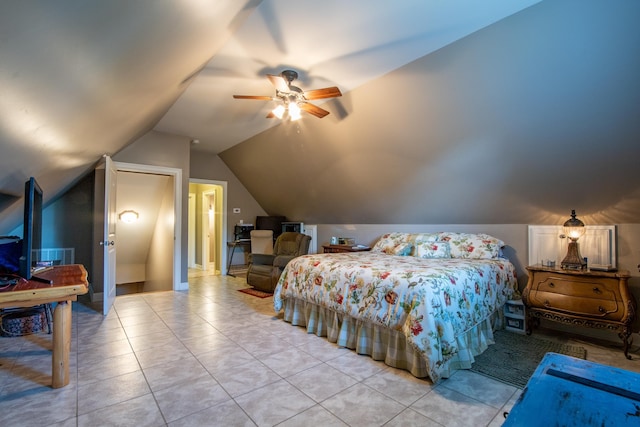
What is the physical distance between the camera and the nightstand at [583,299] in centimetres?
264

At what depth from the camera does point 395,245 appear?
14.7ft

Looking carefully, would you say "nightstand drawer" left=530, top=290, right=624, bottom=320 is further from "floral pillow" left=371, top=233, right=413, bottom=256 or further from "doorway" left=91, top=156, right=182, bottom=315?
"doorway" left=91, top=156, right=182, bottom=315

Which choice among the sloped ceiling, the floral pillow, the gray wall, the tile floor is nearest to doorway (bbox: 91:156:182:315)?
the sloped ceiling

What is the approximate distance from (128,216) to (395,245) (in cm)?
491

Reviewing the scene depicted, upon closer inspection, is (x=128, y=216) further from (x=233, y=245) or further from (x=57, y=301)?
(x=57, y=301)

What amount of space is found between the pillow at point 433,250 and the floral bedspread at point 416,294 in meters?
0.54

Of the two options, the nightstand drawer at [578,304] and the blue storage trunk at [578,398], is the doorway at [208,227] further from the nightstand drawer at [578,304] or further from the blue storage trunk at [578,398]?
the blue storage trunk at [578,398]

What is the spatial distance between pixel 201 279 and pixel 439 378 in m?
5.05

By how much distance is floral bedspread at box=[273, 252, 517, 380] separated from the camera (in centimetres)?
220

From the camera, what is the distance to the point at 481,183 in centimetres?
358

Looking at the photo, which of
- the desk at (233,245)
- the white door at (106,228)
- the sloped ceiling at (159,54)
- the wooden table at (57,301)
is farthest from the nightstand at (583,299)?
the desk at (233,245)

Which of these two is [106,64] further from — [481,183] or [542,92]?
[481,183]

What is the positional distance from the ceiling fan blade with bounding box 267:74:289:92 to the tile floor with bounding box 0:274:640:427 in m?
2.35

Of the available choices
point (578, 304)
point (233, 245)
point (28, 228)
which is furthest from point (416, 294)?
point (233, 245)
